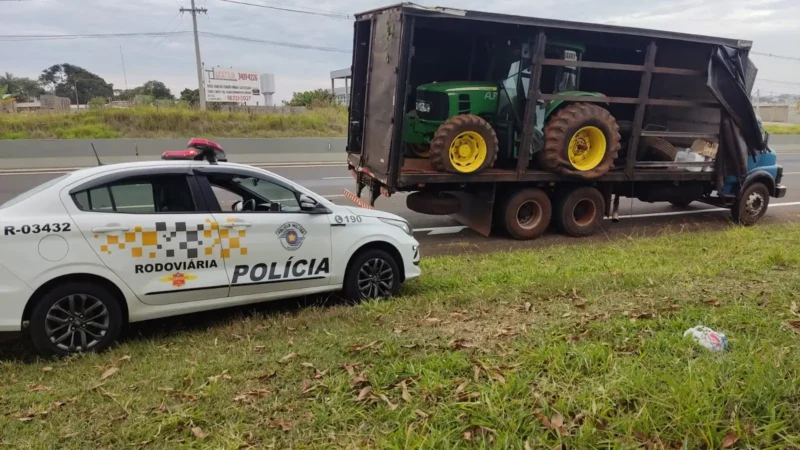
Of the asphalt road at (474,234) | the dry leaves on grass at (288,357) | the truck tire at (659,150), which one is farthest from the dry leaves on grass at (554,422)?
the truck tire at (659,150)

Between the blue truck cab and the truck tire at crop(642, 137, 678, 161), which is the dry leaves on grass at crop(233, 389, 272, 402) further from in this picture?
the blue truck cab

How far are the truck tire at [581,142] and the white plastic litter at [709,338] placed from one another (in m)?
5.28

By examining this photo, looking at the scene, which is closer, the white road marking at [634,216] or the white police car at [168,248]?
the white police car at [168,248]

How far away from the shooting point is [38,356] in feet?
13.9

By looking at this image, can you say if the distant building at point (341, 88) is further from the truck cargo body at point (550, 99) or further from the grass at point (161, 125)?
the truck cargo body at point (550, 99)

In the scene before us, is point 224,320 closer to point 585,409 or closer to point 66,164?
point 585,409

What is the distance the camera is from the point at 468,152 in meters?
8.41

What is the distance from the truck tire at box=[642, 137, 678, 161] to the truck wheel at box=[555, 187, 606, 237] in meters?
1.59

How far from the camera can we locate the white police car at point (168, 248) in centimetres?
416

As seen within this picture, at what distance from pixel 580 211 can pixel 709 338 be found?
6.34 m

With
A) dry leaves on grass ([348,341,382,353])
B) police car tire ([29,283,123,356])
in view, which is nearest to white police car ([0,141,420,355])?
police car tire ([29,283,123,356])

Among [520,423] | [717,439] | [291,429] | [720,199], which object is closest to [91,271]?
[291,429]

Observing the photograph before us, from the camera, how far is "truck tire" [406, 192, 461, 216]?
870 cm

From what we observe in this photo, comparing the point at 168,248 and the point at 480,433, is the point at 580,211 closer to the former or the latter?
the point at 168,248
